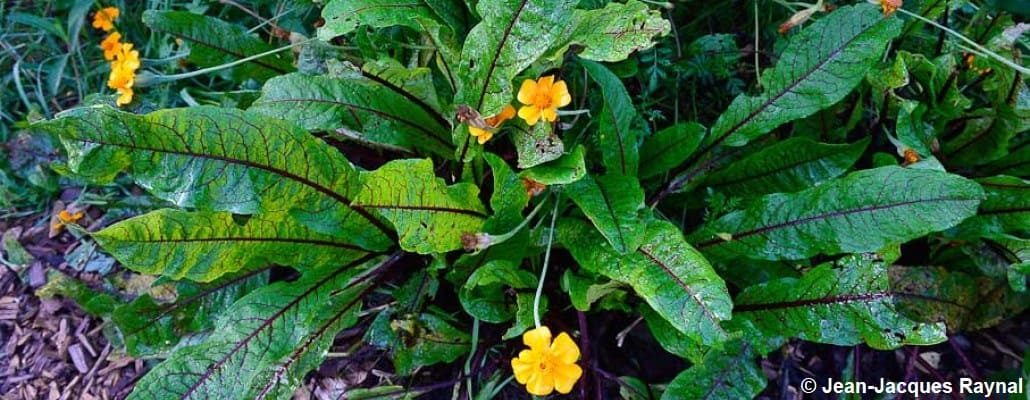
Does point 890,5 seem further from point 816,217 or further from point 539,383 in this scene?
point 539,383

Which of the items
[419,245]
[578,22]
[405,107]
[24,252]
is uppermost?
[578,22]

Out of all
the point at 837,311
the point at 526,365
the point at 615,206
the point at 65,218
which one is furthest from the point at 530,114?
the point at 65,218

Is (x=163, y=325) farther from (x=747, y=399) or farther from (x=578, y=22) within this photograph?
(x=747, y=399)

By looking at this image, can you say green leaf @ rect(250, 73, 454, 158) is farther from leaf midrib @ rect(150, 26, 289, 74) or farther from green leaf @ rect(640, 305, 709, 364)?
green leaf @ rect(640, 305, 709, 364)

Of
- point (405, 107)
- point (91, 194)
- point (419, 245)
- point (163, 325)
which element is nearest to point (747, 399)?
point (419, 245)

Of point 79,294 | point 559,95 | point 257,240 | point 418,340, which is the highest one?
point 559,95

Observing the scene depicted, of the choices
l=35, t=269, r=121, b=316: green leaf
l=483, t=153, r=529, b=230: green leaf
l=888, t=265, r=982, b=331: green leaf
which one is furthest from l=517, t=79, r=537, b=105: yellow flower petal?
l=35, t=269, r=121, b=316: green leaf

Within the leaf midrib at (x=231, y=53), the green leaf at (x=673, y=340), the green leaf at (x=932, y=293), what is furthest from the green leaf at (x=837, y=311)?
the leaf midrib at (x=231, y=53)
